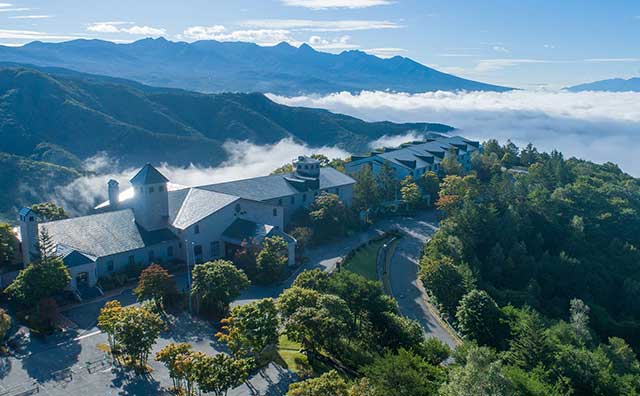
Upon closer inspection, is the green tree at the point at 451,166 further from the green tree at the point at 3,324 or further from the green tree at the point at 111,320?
the green tree at the point at 3,324

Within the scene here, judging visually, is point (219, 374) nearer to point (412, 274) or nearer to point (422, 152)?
point (412, 274)

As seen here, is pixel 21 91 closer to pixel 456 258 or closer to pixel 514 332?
pixel 456 258

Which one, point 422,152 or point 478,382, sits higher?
point 478,382

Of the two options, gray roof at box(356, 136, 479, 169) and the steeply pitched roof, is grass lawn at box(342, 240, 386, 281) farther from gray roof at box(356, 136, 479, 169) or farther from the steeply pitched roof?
gray roof at box(356, 136, 479, 169)

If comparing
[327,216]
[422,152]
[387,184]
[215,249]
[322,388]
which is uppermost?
[322,388]

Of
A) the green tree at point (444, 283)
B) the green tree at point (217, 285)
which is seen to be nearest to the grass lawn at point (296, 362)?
the green tree at point (217, 285)

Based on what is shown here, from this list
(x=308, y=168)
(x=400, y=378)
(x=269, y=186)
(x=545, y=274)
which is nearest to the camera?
(x=400, y=378)

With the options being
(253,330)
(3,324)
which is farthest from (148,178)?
(253,330)

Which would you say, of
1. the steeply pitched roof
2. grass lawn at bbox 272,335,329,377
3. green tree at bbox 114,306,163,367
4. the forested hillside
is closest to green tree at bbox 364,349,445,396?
the forested hillside
